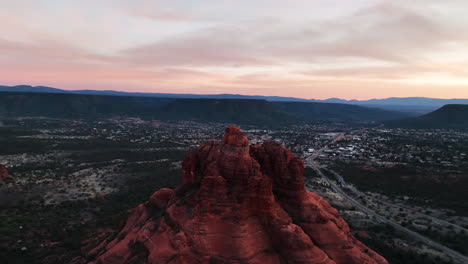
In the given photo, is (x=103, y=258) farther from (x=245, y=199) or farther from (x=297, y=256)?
(x=297, y=256)

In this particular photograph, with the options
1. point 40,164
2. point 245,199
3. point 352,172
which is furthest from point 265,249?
point 40,164

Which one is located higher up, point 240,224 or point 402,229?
point 240,224

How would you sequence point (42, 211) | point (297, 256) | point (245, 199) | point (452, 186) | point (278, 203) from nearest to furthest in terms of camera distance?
point (297, 256) < point (245, 199) < point (278, 203) < point (42, 211) < point (452, 186)

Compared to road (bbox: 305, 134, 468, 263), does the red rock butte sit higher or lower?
higher

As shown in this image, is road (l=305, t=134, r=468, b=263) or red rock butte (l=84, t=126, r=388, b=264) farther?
road (l=305, t=134, r=468, b=263)

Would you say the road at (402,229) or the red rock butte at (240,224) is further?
the road at (402,229)

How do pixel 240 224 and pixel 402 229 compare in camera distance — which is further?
pixel 402 229

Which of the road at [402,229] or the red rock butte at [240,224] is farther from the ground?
the red rock butte at [240,224]

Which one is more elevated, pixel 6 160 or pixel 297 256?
pixel 297 256
